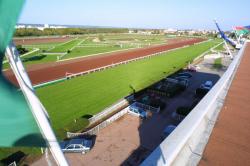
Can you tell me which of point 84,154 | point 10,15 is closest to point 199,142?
point 10,15

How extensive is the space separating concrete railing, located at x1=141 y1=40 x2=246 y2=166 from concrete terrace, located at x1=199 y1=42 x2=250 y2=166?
0.20 m

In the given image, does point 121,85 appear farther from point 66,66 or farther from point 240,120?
point 240,120

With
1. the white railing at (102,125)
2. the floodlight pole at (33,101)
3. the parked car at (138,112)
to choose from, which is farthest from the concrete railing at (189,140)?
the parked car at (138,112)

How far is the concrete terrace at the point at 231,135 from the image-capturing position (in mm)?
5662

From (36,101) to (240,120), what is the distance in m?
7.48

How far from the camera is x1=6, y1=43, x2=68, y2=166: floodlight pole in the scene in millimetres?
2330

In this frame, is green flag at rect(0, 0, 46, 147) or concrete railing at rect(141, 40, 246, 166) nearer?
Answer: green flag at rect(0, 0, 46, 147)

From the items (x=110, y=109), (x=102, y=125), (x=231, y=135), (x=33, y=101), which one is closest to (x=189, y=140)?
(x=231, y=135)

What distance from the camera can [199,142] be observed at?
640cm

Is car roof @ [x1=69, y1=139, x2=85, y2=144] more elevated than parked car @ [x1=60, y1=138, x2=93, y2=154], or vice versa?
car roof @ [x1=69, y1=139, x2=85, y2=144]

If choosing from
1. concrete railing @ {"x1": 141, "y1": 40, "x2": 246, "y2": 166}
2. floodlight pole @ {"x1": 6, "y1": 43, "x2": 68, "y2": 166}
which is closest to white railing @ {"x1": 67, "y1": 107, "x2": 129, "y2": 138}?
concrete railing @ {"x1": 141, "y1": 40, "x2": 246, "y2": 166}

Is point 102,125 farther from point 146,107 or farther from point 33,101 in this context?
point 33,101

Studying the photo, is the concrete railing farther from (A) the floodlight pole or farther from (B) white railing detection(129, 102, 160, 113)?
(B) white railing detection(129, 102, 160, 113)

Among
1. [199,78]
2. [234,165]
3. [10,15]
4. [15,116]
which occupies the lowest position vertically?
[199,78]
